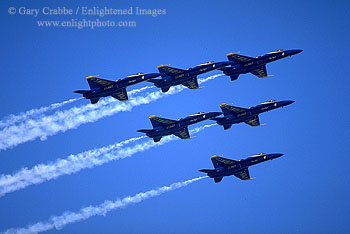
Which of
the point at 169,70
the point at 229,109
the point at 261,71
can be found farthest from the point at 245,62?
the point at 169,70

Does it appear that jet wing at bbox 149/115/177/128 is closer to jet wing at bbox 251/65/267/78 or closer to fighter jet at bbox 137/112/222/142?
fighter jet at bbox 137/112/222/142

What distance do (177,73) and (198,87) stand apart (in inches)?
183

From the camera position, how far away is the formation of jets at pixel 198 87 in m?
108

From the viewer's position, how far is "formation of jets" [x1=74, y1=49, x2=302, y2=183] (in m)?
108

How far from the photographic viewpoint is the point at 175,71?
366 feet

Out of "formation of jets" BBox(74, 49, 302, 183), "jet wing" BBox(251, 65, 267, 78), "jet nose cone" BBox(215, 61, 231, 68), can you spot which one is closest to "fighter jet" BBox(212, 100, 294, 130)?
"formation of jets" BBox(74, 49, 302, 183)

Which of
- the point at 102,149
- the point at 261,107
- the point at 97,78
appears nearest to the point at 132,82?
the point at 97,78

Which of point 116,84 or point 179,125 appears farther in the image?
point 179,125

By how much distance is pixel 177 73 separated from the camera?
111750 mm

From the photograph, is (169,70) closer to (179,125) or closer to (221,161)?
(179,125)

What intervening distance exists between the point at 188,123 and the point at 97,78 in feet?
55.9

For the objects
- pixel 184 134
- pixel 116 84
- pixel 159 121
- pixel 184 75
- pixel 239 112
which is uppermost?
pixel 116 84

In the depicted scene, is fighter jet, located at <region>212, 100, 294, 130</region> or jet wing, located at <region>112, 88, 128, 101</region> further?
fighter jet, located at <region>212, 100, 294, 130</region>

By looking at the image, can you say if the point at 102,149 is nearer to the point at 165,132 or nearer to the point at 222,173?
the point at 165,132
